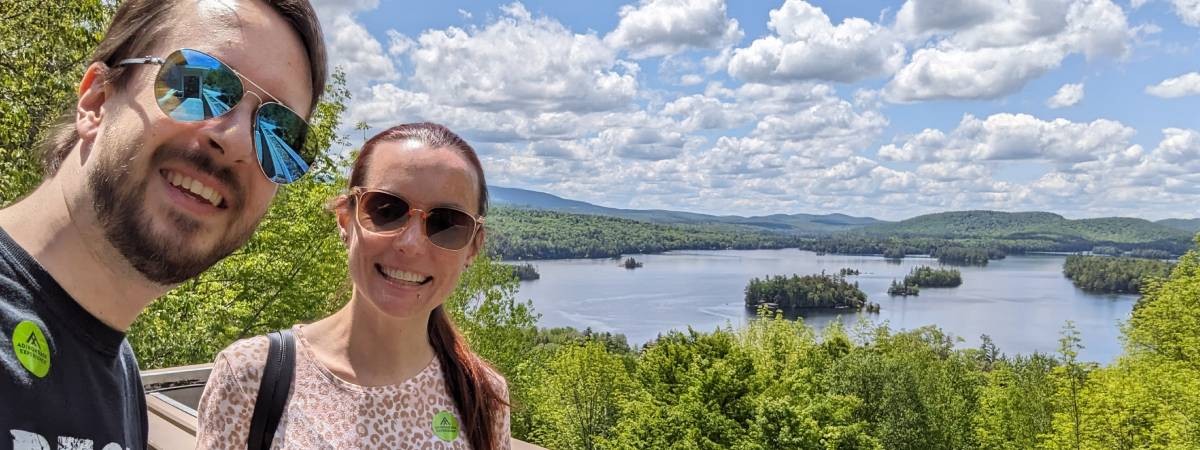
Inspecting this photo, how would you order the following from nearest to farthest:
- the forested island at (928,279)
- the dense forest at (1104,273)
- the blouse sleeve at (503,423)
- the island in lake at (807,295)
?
1. the blouse sleeve at (503,423)
2. the island in lake at (807,295)
3. the dense forest at (1104,273)
4. the forested island at (928,279)

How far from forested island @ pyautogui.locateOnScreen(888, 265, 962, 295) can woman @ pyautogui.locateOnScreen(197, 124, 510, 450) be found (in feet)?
472

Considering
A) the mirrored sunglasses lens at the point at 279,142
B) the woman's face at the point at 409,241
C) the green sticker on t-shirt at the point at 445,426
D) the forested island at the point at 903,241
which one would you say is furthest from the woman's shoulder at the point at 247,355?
the forested island at the point at 903,241

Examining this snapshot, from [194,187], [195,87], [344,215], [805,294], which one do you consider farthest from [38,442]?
[805,294]

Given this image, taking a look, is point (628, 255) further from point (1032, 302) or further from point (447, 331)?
point (447, 331)

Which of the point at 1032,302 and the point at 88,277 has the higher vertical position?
the point at 88,277

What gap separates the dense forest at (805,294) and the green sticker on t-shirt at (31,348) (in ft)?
368

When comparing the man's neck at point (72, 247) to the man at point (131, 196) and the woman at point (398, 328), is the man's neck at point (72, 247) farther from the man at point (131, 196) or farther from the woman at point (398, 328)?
the woman at point (398, 328)

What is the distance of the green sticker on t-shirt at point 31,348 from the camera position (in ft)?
2.47

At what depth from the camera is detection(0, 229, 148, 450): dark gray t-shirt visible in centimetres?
74

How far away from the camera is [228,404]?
1436 millimetres

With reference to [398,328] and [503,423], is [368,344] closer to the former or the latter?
[398,328]

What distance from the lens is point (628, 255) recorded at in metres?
172

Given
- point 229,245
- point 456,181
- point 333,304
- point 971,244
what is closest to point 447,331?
point 456,181

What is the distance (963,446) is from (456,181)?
36032mm
